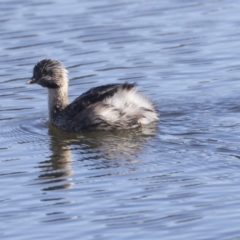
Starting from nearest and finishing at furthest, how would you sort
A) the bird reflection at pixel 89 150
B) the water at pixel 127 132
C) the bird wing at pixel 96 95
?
the water at pixel 127 132
the bird reflection at pixel 89 150
the bird wing at pixel 96 95

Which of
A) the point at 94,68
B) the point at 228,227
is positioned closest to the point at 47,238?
the point at 228,227

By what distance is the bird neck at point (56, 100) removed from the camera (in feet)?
40.1

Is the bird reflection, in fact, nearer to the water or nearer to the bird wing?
the water

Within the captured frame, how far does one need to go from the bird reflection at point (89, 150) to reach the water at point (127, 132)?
1 centimetres

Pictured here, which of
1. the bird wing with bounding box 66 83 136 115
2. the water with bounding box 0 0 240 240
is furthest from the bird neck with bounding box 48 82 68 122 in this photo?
the bird wing with bounding box 66 83 136 115

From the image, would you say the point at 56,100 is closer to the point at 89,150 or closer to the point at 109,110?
the point at 109,110

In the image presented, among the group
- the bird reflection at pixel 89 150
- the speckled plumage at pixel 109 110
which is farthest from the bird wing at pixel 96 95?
the bird reflection at pixel 89 150

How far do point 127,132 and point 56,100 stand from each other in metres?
1.29

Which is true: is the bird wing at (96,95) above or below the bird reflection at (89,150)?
above

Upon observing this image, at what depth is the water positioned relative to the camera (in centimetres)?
823

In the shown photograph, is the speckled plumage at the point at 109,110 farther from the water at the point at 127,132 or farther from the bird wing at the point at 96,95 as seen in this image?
the water at the point at 127,132

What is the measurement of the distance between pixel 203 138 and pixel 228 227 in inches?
111

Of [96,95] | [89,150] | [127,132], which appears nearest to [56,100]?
[96,95]

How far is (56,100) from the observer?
12359 millimetres
